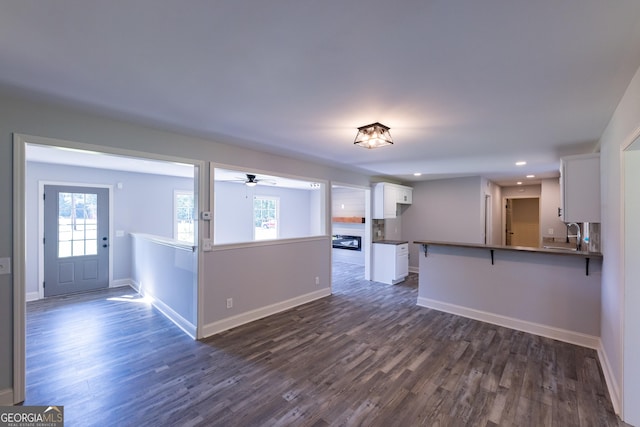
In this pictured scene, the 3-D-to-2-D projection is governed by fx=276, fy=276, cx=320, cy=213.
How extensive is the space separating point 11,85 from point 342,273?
6.15m

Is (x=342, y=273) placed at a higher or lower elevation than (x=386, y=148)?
lower

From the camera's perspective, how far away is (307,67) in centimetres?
168

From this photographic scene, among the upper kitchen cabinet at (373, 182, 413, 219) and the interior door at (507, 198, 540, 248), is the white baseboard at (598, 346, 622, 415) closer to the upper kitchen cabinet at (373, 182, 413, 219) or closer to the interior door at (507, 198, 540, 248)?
the upper kitchen cabinet at (373, 182, 413, 219)

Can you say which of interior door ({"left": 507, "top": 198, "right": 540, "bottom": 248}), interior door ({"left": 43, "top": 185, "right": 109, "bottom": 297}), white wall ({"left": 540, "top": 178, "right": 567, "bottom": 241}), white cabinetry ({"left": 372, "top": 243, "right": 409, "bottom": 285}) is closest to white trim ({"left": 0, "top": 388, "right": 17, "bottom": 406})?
interior door ({"left": 43, "top": 185, "right": 109, "bottom": 297})

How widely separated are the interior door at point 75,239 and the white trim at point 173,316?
126 cm

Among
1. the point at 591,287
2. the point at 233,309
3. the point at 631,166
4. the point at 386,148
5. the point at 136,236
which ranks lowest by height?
the point at 233,309

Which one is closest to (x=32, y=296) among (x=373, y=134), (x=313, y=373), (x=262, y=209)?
(x=262, y=209)

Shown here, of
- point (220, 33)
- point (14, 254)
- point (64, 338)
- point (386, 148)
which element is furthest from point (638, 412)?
point (64, 338)

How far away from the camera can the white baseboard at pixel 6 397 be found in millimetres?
2100

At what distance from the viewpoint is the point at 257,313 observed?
391 cm

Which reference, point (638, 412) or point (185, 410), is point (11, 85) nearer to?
point (185, 410)

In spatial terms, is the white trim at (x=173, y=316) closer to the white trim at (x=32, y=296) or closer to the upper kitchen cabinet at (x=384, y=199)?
the white trim at (x=32, y=296)

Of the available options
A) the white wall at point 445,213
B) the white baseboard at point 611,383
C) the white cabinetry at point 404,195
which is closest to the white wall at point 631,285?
the white baseboard at point 611,383

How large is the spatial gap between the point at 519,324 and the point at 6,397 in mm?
5207
